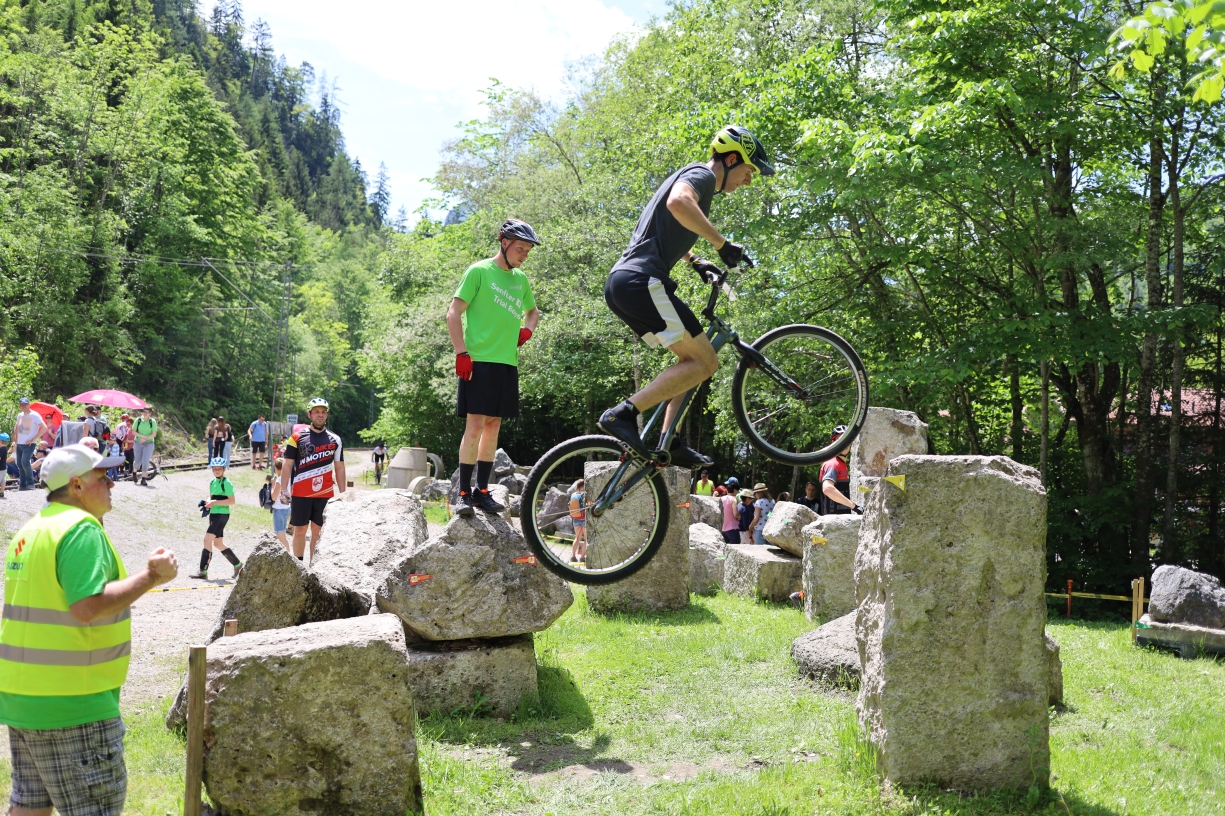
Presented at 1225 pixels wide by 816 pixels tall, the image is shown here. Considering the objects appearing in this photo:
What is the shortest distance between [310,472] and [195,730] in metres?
4.58

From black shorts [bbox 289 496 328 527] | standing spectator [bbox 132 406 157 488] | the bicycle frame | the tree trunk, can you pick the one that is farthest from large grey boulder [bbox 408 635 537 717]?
standing spectator [bbox 132 406 157 488]

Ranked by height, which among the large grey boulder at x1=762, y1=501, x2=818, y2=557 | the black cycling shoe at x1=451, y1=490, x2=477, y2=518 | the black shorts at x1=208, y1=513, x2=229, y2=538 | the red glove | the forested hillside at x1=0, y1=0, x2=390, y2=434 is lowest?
the black shorts at x1=208, y1=513, x2=229, y2=538

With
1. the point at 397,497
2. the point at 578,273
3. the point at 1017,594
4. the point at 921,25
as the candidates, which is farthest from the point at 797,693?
the point at 578,273

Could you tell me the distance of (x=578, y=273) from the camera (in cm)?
2639

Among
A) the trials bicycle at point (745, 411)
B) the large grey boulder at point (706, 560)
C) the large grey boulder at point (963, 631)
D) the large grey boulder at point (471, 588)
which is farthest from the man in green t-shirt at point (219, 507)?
the large grey boulder at point (963, 631)

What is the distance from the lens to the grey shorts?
3787mm

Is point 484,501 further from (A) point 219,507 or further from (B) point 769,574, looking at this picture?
(A) point 219,507

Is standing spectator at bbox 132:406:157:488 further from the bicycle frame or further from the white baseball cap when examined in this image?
the bicycle frame

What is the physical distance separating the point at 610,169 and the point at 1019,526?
957 inches

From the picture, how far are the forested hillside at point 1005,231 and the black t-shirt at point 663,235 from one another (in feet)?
28.2

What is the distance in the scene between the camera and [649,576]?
1098 cm

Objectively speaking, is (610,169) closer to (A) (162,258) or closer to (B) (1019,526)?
(B) (1019,526)

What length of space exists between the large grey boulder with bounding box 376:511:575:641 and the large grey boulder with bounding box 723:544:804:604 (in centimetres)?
523

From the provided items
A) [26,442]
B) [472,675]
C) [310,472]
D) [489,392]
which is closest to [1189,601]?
[472,675]
